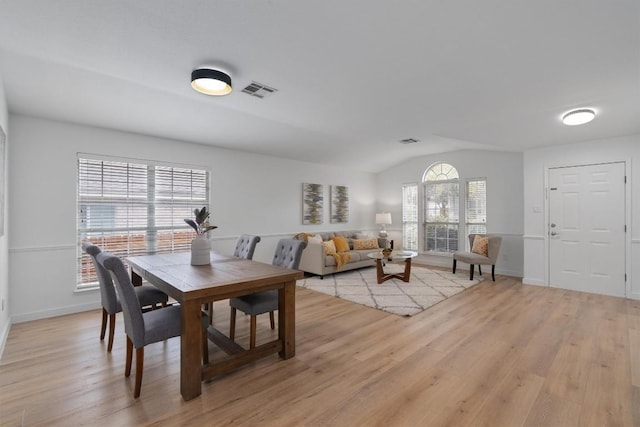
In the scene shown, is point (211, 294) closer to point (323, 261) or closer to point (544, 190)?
point (323, 261)

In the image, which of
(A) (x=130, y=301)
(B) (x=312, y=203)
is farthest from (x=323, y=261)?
(A) (x=130, y=301)

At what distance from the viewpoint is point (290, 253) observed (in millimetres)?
3160

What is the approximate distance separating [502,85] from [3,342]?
17.5 feet

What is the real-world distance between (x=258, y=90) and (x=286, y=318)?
2268mm

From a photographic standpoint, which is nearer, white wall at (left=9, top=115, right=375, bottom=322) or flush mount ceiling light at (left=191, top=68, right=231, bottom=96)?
flush mount ceiling light at (left=191, top=68, right=231, bottom=96)

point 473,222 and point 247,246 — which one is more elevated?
point 473,222

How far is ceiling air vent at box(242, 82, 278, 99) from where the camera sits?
2.92 metres

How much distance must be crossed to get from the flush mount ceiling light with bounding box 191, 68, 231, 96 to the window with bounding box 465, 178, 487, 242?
5.60 m

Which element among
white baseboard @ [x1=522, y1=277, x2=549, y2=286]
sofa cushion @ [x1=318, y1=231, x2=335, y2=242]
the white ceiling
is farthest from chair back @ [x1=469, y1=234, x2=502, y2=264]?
sofa cushion @ [x1=318, y1=231, x2=335, y2=242]

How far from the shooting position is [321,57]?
7.77 ft

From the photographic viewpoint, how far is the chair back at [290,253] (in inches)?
Result: 119

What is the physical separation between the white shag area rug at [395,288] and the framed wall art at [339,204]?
60.7 inches

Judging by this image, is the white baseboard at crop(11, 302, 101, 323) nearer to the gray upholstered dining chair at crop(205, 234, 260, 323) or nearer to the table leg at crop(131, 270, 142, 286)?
the table leg at crop(131, 270, 142, 286)

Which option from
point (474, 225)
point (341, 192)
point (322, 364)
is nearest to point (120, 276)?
point (322, 364)
